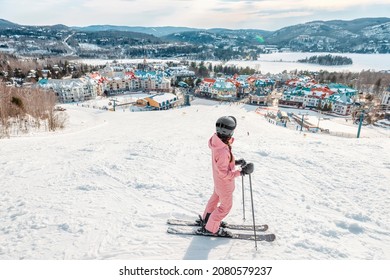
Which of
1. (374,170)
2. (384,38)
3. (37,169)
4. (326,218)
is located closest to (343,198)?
(326,218)

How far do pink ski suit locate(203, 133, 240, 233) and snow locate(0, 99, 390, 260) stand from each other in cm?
35

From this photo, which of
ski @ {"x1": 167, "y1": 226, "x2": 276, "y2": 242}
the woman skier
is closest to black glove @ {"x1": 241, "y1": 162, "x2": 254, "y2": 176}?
the woman skier

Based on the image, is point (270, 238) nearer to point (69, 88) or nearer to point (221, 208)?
point (221, 208)

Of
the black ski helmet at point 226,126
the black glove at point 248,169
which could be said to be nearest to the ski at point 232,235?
the black glove at point 248,169

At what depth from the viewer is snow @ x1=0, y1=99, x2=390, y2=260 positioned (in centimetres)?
328

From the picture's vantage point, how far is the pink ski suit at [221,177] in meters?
3.20

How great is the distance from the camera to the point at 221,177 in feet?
10.8

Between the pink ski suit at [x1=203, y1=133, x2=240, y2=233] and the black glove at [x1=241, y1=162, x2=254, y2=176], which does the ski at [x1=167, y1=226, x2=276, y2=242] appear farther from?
the black glove at [x1=241, y1=162, x2=254, y2=176]

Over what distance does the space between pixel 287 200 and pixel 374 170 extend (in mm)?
2956

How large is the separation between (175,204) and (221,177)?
152cm

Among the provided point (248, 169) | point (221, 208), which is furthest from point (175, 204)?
point (248, 169)

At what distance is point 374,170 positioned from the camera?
19.3 feet
